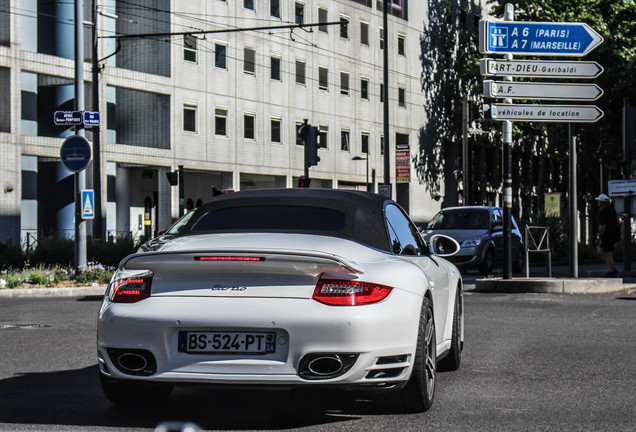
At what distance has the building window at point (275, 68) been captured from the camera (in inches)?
2029

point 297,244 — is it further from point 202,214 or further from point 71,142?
point 71,142

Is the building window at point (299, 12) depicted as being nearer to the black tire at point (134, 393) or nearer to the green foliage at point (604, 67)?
the green foliage at point (604, 67)

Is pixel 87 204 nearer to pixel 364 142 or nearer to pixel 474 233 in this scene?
pixel 474 233

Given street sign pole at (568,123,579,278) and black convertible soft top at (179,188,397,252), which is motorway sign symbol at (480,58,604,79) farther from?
black convertible soft top at (179,188,397,252)

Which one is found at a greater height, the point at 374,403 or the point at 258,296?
the point at 258,296

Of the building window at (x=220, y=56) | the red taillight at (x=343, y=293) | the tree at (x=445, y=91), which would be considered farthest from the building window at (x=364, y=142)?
the red taillight at (x=343, y=293)

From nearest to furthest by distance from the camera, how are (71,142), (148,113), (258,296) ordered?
(258,296) < (71,142) < (148,113)

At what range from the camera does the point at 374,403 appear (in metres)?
7.18

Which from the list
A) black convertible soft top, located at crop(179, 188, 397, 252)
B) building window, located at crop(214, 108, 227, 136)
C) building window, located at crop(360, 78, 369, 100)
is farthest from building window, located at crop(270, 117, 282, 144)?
black convertible soft top, located at crop(179, 188, 397, 252)

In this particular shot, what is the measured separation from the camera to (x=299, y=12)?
53.7m

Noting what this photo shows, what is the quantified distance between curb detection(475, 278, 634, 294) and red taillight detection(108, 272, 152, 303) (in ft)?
45.1

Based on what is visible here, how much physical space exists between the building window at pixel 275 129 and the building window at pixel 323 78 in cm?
383

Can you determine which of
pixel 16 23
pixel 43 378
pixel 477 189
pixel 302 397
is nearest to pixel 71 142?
pixel 43 378

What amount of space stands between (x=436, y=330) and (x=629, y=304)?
9.80m
